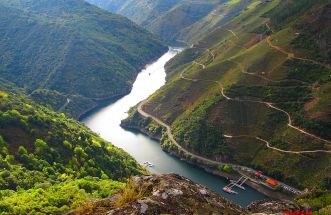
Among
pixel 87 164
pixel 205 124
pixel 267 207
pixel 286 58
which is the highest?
pixel 286 58

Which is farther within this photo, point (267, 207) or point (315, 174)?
point (315, 174)

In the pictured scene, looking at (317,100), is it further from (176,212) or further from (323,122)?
(176,212)

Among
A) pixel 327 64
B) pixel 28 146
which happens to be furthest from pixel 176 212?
pixel 327 64

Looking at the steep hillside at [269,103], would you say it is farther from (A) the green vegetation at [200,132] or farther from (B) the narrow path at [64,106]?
Answer: (B) the narrow path at [64,106]

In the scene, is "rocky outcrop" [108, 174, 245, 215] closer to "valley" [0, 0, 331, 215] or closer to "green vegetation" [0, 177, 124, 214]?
"green vegetation" [0, 177, 124, 214]

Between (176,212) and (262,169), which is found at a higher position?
(262,169)

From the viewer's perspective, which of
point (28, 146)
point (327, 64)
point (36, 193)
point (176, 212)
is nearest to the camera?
point (176, 212)
